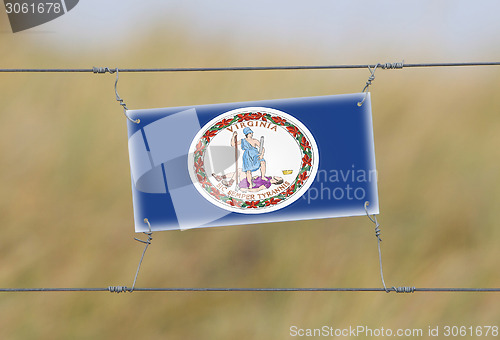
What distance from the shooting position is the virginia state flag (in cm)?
196

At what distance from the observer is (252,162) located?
197 centimetres

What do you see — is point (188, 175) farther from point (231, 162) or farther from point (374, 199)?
point (374, 199)

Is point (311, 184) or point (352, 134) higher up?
point (352, 134)

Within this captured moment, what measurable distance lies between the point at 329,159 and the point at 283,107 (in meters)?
0.27

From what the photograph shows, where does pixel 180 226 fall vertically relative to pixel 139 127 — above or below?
below

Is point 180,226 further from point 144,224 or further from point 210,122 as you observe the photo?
point 210,122

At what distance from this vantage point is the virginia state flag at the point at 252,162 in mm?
1959

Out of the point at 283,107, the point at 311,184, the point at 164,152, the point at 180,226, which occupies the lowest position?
the point at 180,226

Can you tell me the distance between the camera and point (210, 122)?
1991 millimetres

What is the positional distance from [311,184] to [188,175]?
0.47 metres

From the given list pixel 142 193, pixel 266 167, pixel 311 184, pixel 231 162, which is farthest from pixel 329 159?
pixel 142 193

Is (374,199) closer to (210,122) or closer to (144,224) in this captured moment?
(210,122)

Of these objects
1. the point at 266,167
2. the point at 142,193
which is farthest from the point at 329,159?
the point at 142,193

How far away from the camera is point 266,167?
1.98 m
